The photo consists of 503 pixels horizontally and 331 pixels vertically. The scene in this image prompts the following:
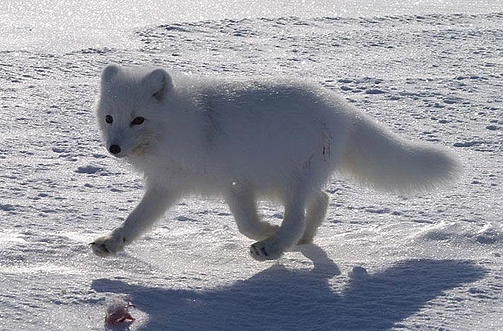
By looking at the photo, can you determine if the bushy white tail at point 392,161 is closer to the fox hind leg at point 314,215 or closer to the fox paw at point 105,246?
the fox hind leg at point 314,215

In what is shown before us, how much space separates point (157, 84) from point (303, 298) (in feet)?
3.17

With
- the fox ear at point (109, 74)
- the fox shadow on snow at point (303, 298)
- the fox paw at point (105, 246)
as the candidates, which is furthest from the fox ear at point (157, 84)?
the fox shadow on snow at point (303, 298)

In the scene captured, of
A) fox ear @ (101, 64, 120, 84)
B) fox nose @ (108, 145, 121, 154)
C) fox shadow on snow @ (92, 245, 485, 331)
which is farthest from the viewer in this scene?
fox ear @ (101, 64, 120, 84)

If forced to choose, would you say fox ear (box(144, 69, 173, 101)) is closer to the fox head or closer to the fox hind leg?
the fox head

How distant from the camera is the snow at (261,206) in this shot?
2.87 metres

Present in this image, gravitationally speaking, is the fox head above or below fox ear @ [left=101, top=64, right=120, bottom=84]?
below

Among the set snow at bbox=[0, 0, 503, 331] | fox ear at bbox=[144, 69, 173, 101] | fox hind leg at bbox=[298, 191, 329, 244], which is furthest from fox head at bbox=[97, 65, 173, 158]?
fox hind leg at bbox=[298, 191, 329, 244]

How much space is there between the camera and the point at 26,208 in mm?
3914

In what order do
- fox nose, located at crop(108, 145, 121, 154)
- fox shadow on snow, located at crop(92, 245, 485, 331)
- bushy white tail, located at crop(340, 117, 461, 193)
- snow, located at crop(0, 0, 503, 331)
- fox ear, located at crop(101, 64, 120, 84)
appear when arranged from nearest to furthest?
fox shadow on snow, located at crop(92, 245, 485, 331)
snow, located at crop(0, 0, 503, 331)
fox nose, located at crop(108, 145, 121, 154)
fox ear, located at crop(101, 64, 120, 84)
bushy white tail, located at crop(340, 117, 461, 193)

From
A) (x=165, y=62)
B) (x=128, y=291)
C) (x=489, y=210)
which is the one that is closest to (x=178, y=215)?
(x=128, y=291)

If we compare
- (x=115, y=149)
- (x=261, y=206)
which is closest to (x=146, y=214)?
(x=115, y=149)

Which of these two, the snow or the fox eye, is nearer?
the snow

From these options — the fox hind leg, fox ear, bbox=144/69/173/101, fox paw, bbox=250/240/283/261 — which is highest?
fox ear, bbox=144/69/173/101

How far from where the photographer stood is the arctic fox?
3.38 m
